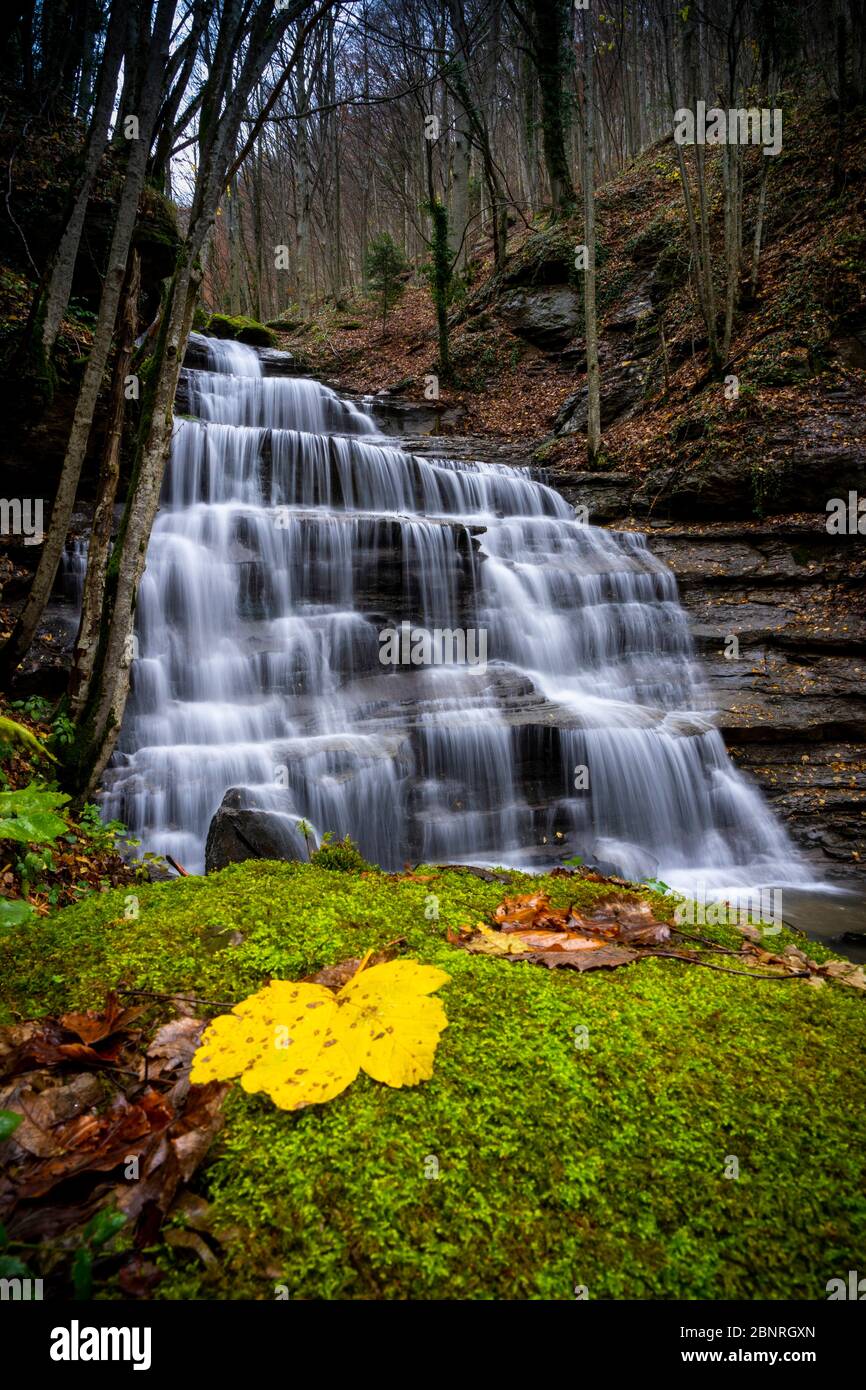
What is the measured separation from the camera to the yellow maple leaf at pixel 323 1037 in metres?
1.31

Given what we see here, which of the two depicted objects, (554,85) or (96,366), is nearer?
(96,366)

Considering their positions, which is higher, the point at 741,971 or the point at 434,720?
the point at 434,720

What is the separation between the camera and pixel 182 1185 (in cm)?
Answer: 112

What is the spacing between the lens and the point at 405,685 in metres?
9.03

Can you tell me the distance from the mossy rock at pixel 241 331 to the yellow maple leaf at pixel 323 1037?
23.0m

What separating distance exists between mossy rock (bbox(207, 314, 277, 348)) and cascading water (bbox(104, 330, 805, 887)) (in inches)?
424

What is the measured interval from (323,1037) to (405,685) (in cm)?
765

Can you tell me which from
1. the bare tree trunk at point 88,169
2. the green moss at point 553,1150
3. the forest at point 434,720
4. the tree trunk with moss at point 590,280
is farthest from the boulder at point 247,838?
the tree trunk with moss at point 590,280

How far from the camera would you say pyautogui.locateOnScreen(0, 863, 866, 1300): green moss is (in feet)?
3.20

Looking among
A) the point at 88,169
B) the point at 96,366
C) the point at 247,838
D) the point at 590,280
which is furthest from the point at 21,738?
the point at 590,280

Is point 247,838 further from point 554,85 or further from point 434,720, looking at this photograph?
point 554,85

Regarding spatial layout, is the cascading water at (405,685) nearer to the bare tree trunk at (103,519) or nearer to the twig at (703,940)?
the bare tree trunk at (103,519)

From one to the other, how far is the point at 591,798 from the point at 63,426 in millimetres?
8666

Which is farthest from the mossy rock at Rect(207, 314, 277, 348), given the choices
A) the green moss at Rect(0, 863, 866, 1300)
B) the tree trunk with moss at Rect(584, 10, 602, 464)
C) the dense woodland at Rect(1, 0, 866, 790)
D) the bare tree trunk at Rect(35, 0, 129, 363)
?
the green moss at Rect(0, 863, 866, 1300)
